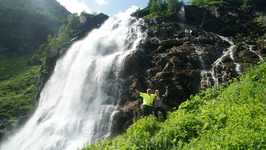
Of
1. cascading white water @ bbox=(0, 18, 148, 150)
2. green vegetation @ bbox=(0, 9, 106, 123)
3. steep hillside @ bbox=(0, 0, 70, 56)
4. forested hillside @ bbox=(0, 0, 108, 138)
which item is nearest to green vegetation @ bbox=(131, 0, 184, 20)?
forested hillside @ bbox=(0, 0, 108, 138)

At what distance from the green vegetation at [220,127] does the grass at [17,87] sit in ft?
61.7

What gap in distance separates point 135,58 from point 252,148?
13215mm

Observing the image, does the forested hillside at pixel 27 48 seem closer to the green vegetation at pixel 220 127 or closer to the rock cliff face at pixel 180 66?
the rock cliff face at pixel 180 66

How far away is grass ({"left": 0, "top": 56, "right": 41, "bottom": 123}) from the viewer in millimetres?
17891

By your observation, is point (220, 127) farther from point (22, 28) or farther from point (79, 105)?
point (22, 28)

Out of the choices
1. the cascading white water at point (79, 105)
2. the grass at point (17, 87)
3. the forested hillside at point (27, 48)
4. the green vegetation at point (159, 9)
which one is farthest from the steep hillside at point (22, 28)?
the green vegetation at point (159, 9)

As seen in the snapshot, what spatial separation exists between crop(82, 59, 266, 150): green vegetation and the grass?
1881 centimetres

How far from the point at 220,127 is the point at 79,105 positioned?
1267 centimetres

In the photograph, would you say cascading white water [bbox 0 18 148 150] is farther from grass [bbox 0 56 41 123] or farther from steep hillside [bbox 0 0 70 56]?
steep hillside [bbox 0 0 70 56]

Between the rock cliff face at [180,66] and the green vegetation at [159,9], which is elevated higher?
the green vegetation at [159,9]

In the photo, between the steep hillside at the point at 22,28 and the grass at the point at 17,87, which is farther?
the steep hillside at the point at 22,28

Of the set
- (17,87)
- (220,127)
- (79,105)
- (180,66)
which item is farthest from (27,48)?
(220,127)

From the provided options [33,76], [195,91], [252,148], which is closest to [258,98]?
[252,148]

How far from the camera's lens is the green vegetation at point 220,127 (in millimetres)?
2564
